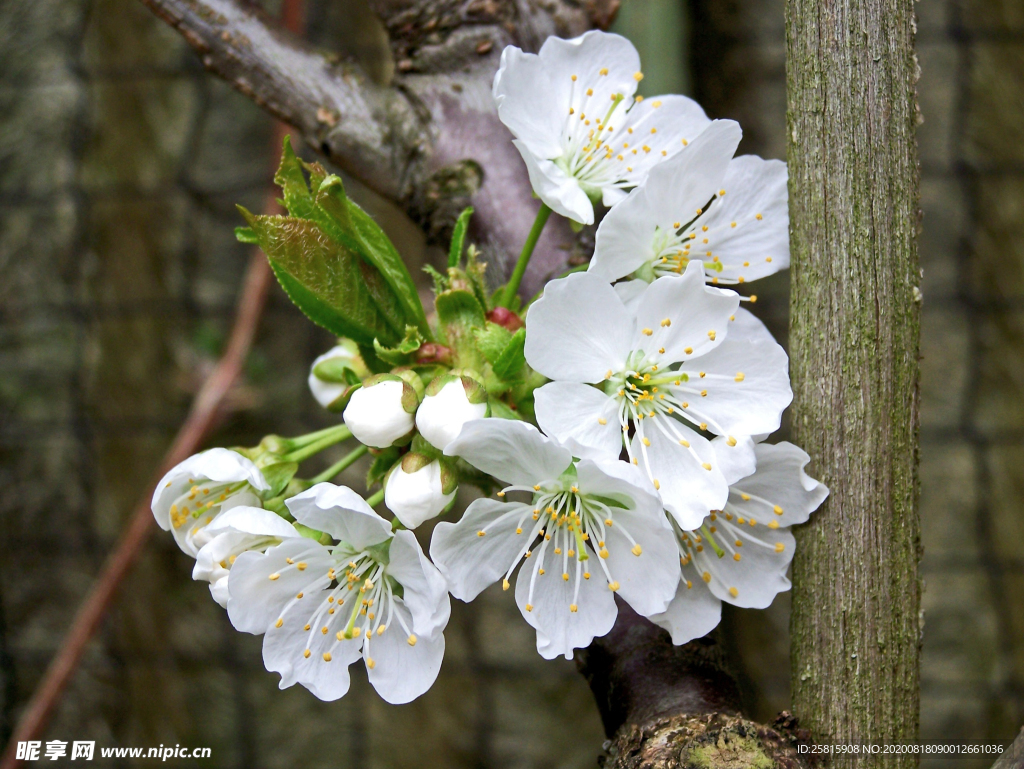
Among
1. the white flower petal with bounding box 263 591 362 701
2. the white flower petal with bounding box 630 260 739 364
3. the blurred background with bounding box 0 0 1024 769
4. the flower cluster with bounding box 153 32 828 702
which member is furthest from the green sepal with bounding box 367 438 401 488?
the blurred background with bounding box 0 0 1024 769

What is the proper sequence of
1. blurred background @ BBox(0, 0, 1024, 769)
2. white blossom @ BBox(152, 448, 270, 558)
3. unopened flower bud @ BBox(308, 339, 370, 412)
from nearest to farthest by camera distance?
1. white blossom @ BBox(152, 448, 270, 558)
2. unopened flower bud @ BBox(308, 339, 370, 412)
3. blurred background @ BBox(0, 0, 1024, 769)

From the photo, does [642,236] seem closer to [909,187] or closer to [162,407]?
[909,187]

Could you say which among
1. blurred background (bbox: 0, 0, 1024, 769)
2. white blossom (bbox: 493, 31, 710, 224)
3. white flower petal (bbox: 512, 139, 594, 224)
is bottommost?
blurred background (bbox: 0, 0, 1024, 769)

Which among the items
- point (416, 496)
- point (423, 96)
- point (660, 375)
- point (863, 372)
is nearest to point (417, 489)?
point (416, 496)

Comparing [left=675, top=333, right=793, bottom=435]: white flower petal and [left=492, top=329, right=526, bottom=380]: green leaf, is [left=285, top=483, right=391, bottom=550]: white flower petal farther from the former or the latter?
[left=675, top=333, right=793, bottom=435]: white flower petal

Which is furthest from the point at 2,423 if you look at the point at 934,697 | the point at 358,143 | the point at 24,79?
the point at 934,697
